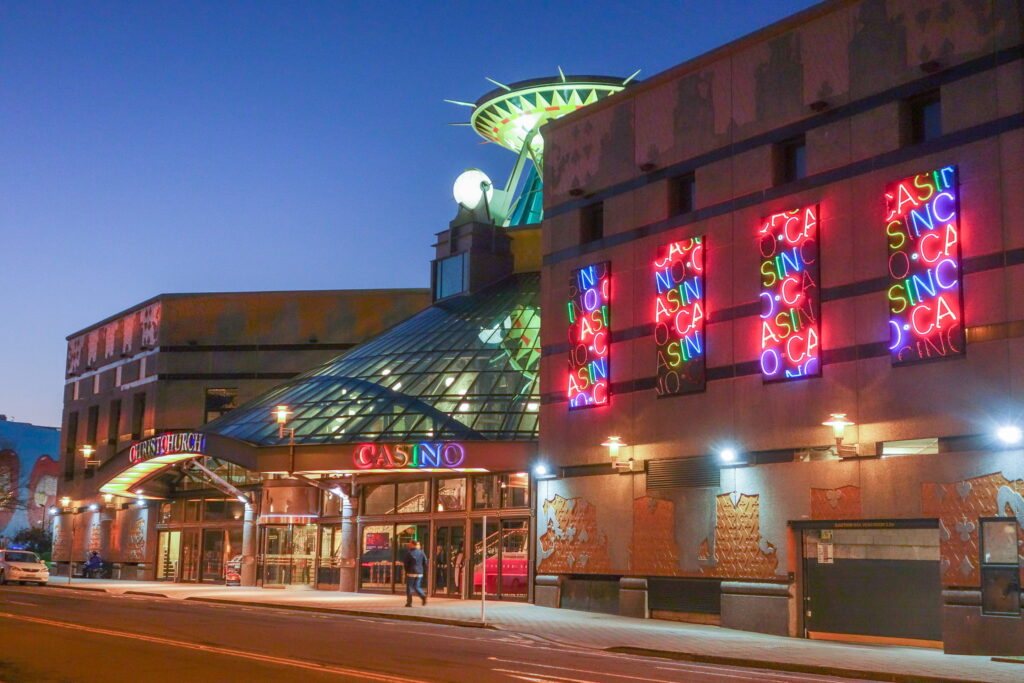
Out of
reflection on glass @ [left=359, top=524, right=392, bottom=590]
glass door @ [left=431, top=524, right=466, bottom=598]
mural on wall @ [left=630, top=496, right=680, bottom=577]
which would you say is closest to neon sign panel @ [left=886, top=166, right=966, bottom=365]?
mural on wall @ [left=630, top=496, right=680, bottom=577]

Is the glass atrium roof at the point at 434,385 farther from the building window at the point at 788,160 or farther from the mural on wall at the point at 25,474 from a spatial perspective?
the mural on wall at the point at 25,474

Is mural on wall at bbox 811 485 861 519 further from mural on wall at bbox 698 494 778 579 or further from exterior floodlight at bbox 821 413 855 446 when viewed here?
mural on wall at bbox 698 494 778 579

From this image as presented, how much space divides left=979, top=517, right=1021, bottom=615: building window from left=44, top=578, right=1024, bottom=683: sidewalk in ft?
3.61

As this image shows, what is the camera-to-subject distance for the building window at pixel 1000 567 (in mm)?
22562

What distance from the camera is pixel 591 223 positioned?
3506 centimetres

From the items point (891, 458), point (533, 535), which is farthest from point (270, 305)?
point (891, 458)

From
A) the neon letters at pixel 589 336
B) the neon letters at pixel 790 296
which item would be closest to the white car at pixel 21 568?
the neon letters at pixel 589 336

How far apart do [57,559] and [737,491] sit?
169 ft

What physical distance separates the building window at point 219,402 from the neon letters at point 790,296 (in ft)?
133

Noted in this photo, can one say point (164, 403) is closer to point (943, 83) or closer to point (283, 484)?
point (283, 484)

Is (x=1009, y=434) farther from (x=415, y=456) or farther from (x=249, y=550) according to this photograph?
(x=249, y=550)

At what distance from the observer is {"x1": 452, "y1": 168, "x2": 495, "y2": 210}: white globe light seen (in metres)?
53.0

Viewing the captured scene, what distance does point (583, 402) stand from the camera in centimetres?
3347

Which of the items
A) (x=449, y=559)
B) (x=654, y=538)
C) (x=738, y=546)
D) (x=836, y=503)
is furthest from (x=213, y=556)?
(x=836, y=503)
